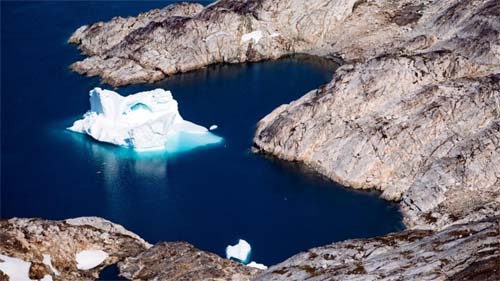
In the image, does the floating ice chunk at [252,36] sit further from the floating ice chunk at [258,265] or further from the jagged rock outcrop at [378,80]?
the floating ice chunk at [258,265]

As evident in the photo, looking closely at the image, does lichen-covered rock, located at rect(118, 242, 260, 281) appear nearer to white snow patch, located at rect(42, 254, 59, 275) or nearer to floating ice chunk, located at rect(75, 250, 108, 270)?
floating ice chunk, located at rect(75, 250, 108, 270)

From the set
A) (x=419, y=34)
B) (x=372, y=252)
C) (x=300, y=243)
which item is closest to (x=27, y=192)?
(x=300, y=243)

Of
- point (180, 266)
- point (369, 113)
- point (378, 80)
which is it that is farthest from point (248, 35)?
point (180, 266)

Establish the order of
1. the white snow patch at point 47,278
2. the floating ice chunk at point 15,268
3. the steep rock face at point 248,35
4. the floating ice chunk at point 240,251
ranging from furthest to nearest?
the steep rock face at point 248,35 < the floating ice chunk at point 240,251 < the white snow patch at point 47,278 < the floating ice chunk at point 15,268

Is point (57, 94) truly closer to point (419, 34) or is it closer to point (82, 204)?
point (82, 204)

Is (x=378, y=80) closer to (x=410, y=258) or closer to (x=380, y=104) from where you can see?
(x=380, y=104)

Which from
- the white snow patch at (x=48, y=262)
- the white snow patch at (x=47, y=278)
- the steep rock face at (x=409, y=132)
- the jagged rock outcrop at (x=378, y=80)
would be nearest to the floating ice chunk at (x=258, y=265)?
the jagged rock outcrop at (x=378, y=80)
